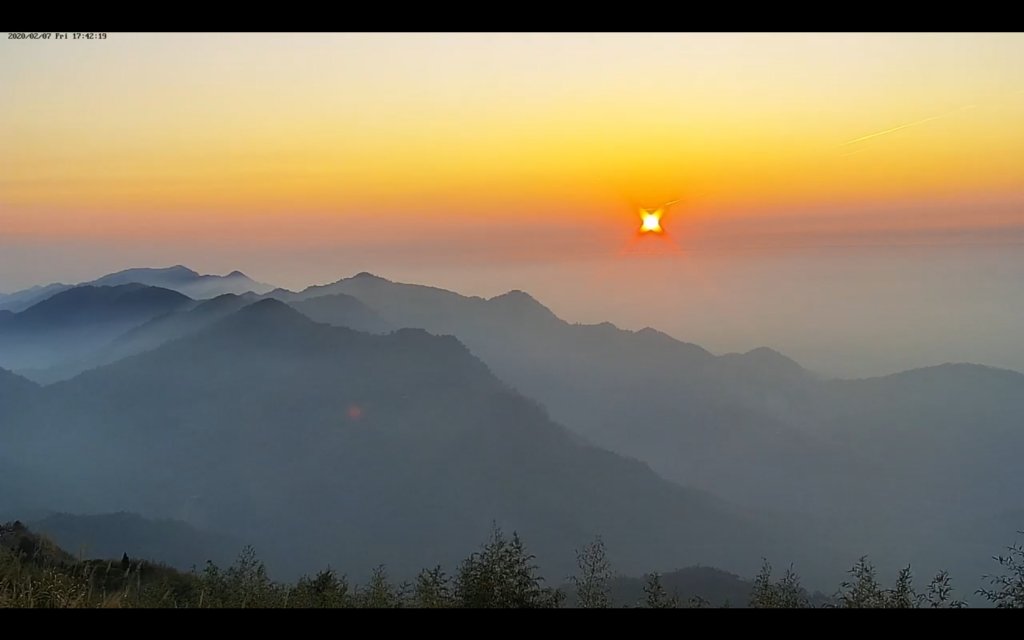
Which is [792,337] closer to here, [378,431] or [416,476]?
[416,476]

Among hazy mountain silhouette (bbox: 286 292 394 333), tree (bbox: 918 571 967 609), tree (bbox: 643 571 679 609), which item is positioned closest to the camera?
tree (bbox: 918 571 967 609)

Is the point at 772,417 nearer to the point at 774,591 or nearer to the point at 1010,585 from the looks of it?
the point at 774,591

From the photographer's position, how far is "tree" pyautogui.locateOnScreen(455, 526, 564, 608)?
429 cm

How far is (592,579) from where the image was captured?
4.34 metres

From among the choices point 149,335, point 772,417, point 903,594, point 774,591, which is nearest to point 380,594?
point 774,591

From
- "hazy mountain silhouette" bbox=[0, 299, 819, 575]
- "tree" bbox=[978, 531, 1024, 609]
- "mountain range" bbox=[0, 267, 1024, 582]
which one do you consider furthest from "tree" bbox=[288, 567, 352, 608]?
"mountain range" bbox=[0, 267, 1024, 582]

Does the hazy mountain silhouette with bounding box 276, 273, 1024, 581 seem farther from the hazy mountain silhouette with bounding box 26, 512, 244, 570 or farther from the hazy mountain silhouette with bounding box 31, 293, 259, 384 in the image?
the hazy mountain silhouette with bounding box 31, 293, 259, 384

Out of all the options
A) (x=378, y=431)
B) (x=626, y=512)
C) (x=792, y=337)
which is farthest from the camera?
(x=378, y=431)

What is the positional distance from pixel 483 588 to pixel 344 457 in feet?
106

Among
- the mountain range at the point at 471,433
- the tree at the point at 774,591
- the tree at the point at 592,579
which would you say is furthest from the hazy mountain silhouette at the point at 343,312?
the tree at the point at 774,591

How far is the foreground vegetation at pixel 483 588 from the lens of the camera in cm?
374
